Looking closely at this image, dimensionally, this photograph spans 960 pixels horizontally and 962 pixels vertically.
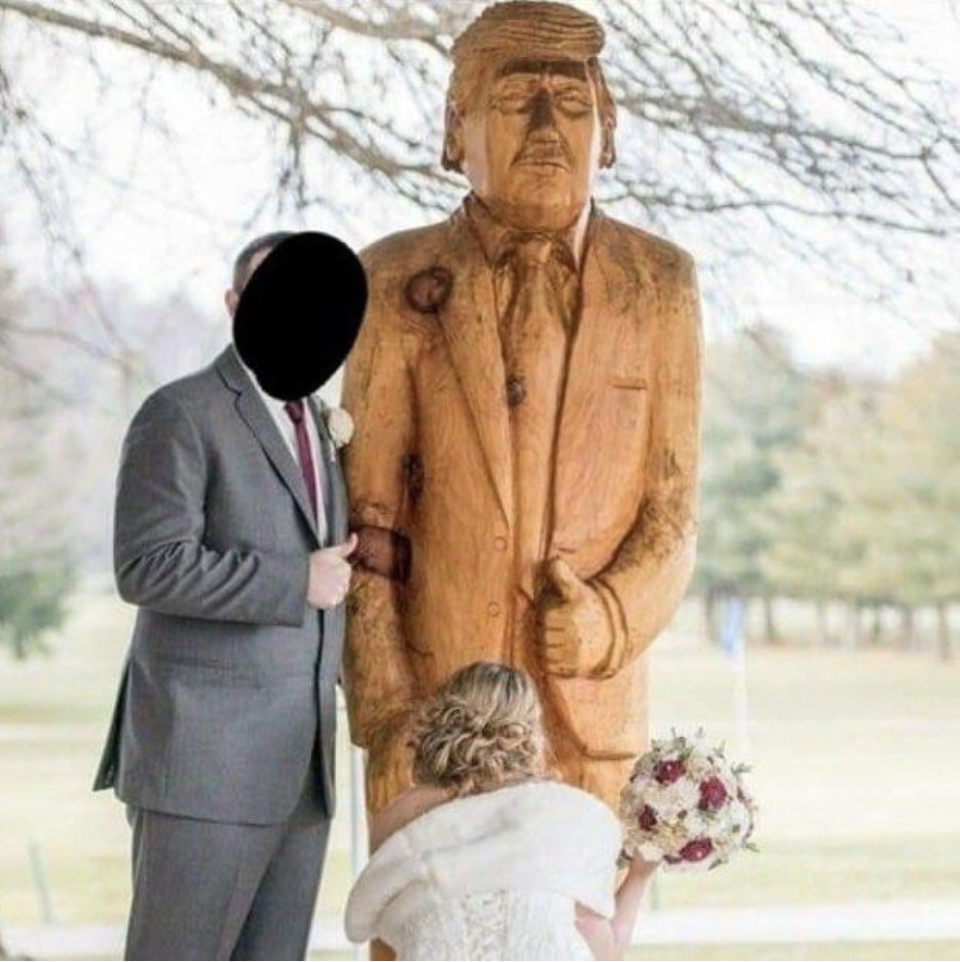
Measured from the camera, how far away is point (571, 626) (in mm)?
3367

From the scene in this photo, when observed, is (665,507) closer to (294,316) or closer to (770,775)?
(294,316)

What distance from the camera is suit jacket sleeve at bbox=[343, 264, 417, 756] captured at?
3451 mm

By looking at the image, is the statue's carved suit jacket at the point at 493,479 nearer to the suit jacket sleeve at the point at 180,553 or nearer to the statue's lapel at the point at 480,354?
the statue's lapel at the point at 480,354

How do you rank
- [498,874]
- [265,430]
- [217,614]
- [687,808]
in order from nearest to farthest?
[498,874], [687,808], [217,614], [265,430]

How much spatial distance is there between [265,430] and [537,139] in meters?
0.63

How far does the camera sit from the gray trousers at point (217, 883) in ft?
10.6

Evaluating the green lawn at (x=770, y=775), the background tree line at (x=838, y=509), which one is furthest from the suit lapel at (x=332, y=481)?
the background tree line at (x=838, y=509)

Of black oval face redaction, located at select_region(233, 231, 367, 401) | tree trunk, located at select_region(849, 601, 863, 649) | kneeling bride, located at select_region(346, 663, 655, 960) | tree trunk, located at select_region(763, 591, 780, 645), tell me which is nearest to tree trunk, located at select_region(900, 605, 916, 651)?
tree trunk, located at select_region(849, 601, 863, 649)

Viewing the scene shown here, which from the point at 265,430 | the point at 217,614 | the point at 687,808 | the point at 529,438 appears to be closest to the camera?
the point at 687,808

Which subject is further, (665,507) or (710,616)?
(710,616)

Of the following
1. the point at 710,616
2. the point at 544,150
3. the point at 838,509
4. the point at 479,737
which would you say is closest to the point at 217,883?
the point at 479,737

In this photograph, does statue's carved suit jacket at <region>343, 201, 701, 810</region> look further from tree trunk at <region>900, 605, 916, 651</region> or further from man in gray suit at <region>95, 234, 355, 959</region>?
tree trunk at <region>900, 605, 916, 651</region>

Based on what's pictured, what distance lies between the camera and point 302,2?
15.2 feet

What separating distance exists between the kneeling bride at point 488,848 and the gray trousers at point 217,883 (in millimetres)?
330
